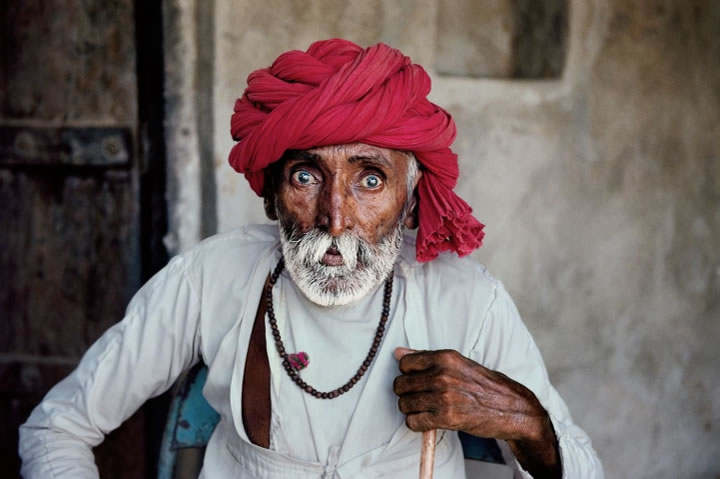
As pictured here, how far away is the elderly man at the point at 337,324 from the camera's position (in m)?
1.93

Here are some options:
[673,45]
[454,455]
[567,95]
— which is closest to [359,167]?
[454,455]

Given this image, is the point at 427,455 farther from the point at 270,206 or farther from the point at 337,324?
the point at 270,206

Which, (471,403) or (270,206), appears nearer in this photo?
(471,403)

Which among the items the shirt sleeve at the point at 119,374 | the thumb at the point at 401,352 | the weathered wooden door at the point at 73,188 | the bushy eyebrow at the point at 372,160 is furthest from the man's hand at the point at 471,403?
the weathered wooden door at the point at 73,188

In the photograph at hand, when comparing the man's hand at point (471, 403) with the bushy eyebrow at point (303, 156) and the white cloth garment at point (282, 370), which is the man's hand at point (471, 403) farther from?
the bushy eyebrow at point (303, 156)

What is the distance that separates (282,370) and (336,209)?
43 cm

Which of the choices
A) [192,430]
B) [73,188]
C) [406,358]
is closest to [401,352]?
[406,358]

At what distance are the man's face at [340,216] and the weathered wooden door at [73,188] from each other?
2.97 ft

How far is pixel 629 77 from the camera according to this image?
307 centimetres

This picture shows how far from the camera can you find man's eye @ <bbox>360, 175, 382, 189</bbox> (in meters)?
2.05

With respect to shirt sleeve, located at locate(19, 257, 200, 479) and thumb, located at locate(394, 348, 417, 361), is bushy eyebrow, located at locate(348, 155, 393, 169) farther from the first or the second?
shirt sleeve, located at locate(19, 257, 200, 479)

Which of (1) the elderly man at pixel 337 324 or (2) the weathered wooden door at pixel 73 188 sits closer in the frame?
(1) the elderly man at pixel 337 324

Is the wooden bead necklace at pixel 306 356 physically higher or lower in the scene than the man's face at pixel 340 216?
lower

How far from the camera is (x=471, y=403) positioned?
1888mm
